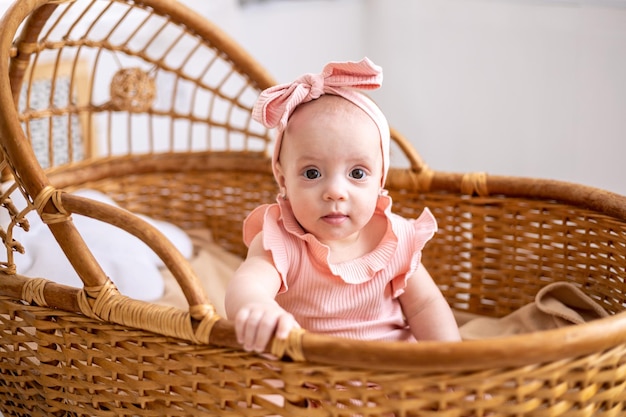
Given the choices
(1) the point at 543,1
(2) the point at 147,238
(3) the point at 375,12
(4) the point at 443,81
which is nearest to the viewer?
(2) the point at 147,238

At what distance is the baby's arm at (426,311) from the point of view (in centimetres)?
139

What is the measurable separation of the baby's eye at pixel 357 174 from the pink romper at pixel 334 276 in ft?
0.39

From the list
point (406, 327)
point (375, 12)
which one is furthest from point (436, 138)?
point (406, 327)

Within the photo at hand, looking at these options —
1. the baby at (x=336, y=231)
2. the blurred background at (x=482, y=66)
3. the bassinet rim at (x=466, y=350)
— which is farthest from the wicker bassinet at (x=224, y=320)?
the blurred background at (x=482, y=66)

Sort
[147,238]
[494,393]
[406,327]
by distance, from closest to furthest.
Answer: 1. [494,393]
2. [147,238]
3. [406,327]

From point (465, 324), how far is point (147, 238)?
0.78 m

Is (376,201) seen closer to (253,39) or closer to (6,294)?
(6,294)

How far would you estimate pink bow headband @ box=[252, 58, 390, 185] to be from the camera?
1272mm

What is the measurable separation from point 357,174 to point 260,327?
0.33 meters

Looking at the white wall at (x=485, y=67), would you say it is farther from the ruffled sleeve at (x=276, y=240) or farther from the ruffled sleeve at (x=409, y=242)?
the ruffled sleeve at (x=276, y=240)

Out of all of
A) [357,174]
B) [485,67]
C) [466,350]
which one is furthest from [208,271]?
[485,67]

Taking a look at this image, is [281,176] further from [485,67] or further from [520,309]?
[485,67]

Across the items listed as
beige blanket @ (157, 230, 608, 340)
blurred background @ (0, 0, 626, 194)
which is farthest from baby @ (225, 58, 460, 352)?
blurred background @ (0, 0, 626, 194)

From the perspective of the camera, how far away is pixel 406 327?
1.45 metres
